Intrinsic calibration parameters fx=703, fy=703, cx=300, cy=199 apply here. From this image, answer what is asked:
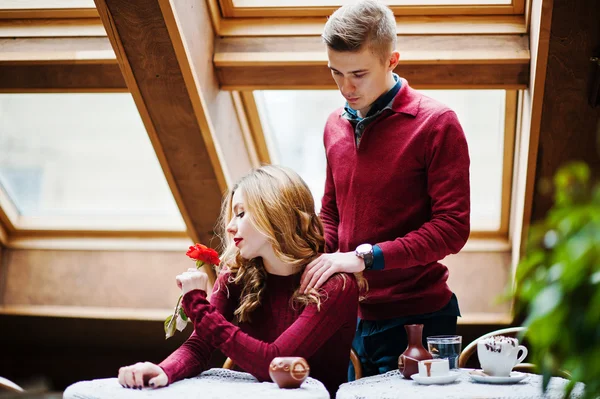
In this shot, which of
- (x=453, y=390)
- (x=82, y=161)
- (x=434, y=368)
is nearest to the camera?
(x=453, y=390)

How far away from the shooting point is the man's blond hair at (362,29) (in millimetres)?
1890

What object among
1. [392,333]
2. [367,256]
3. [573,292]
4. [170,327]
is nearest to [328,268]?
[367,256]

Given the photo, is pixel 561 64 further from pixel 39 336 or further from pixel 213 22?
pixel 39 336

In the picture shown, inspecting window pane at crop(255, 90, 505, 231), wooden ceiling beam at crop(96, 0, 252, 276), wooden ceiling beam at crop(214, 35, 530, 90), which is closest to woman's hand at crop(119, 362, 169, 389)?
wooden ceiling beam at crop(96, 0, 252, 276)

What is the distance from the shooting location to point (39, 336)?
3912 millimetres

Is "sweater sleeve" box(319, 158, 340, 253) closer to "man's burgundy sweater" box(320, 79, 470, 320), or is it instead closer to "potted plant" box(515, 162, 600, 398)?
"man's burgundy sweater" box(320, 79, 470, 320)

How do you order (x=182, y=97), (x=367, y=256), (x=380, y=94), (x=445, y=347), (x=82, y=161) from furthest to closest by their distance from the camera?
(x=82, y=161) → (x=182, y=97) → (x=380, y=94) → (x=367, y=256) → (x=445, y=347)

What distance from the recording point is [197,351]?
1.80 metres

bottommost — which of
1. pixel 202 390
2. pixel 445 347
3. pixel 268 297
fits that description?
pixel 202 390

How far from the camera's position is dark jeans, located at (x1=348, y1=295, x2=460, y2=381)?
6.45 feet

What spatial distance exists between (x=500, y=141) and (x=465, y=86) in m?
0.58

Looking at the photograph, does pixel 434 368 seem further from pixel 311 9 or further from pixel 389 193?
pixel 311 9

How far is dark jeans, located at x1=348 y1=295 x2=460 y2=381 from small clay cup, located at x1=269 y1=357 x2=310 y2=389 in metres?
0.52

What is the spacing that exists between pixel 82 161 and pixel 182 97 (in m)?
1.32
